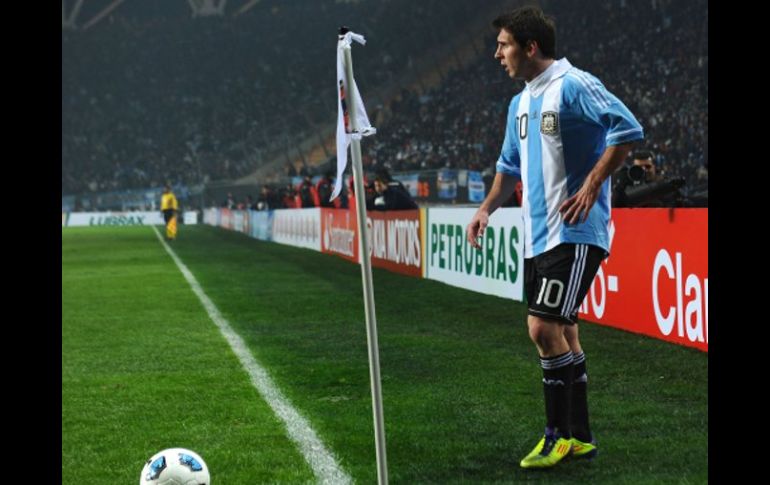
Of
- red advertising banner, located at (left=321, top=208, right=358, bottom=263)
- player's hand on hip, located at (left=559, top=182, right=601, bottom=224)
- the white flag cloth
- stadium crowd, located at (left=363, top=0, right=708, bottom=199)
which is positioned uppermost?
stadium crowd, located at (left=363, top=0, right=708, bottom=199)

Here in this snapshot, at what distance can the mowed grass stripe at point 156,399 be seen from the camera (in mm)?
5426

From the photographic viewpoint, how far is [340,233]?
23422 millimetres

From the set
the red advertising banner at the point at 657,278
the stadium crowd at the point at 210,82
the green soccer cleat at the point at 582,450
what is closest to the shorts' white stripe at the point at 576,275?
the green soccer cleat at the point at 582,450

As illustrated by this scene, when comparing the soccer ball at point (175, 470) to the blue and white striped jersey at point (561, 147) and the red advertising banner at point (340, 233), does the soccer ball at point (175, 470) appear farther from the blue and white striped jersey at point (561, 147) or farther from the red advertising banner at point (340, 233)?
the red advertising banner at point (340, 233)

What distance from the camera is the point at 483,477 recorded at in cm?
501

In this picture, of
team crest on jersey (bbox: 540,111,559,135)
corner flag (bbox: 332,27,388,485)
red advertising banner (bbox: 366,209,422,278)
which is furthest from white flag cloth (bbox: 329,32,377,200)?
red advertising banner (bbox: 366,209,422,278)

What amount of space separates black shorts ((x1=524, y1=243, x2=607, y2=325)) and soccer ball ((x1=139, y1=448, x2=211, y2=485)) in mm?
1662

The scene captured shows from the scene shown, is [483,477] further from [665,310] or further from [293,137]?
[293,137]

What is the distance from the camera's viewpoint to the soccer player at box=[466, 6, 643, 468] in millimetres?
4883

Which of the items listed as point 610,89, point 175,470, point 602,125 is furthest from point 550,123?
point 610,89

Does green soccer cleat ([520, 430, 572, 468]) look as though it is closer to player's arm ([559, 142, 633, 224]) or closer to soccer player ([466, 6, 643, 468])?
soccer player ([466, 6, 643, 468])

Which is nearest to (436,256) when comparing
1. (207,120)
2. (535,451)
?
(535,451)

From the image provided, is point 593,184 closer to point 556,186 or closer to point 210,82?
point 556,186
